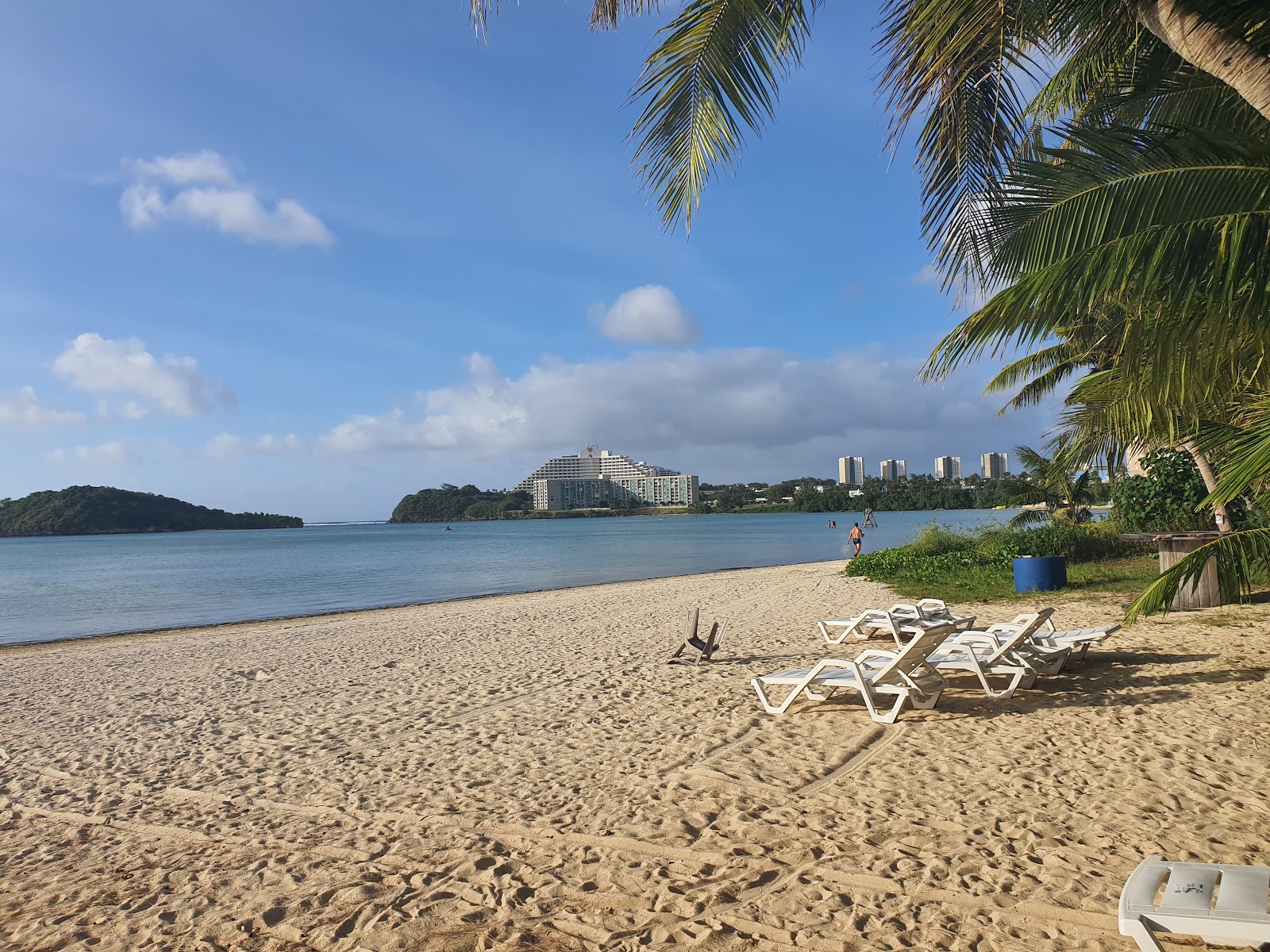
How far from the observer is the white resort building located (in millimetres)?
148000

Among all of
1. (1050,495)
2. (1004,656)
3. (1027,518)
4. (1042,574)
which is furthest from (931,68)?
(1050,495)

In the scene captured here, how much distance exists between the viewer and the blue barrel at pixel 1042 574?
14.3 m

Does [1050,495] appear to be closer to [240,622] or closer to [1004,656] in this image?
[1004,656]

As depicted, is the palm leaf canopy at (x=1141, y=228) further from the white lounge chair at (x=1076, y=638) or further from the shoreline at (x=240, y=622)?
the shoreline at (x=240, y=622)

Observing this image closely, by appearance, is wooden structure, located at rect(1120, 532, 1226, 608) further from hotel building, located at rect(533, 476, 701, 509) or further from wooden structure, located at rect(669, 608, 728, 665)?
hotel building, located at rect(533, 476, 701, 509)

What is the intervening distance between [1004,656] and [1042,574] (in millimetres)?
8085

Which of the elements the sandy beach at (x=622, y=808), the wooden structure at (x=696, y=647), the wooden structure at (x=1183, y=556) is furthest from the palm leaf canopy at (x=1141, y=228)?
the wooden structure at (x=1183, y=556)

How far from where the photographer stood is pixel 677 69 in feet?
13.0

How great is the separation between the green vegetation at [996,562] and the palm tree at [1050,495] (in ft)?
16.7

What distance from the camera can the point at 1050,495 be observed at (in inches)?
1168

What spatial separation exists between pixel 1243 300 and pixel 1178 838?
8.31 feet

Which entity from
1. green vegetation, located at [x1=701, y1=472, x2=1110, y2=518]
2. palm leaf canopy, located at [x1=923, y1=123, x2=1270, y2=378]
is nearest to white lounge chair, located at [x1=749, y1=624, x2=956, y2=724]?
palm leaf canopy, located at [x1=923, y1=123, x2=1270, y2=378]

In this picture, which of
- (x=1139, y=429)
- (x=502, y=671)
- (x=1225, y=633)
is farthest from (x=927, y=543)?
(x=1139, y=429)

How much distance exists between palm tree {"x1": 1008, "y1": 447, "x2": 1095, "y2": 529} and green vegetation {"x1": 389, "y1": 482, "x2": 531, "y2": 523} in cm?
12254
